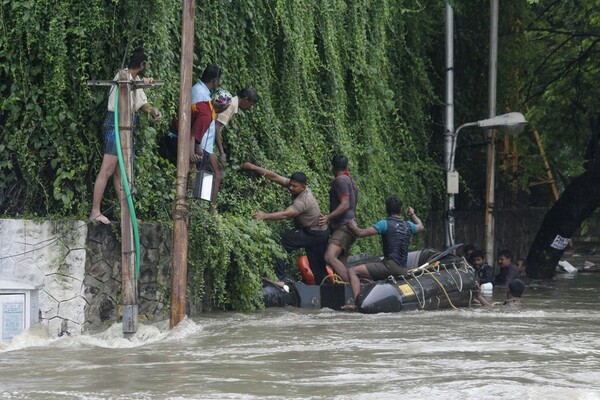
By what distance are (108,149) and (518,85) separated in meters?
14.4

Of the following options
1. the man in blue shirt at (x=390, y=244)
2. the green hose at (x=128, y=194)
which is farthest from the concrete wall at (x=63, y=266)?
the man in blue shirt at (x=390, y=244)

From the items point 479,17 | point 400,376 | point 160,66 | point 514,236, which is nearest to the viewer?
point 400,376

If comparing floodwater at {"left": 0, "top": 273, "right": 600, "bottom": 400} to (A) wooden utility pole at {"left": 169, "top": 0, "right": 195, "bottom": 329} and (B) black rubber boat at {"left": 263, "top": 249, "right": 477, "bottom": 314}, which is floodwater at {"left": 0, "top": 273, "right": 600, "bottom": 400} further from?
(B) black rubber boat at {"left": 263, "top": 249, "right": 477, "bottom": 314}

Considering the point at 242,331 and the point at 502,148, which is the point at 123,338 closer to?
the point at 242,331

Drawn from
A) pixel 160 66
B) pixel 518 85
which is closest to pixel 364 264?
pixel 160 66

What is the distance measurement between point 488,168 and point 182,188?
1182 centimetres

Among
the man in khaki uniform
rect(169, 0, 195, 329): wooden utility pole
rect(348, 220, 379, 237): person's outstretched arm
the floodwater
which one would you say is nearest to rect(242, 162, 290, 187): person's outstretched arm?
the man in khaki uniform

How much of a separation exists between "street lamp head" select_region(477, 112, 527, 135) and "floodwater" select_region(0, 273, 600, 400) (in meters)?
7.11

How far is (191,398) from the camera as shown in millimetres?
8742

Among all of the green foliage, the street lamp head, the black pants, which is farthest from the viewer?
the street lamp head

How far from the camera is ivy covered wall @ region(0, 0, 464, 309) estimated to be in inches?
498

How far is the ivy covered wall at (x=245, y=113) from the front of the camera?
12.6m

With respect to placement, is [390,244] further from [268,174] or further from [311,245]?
[268,174]

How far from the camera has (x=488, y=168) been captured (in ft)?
76.5
